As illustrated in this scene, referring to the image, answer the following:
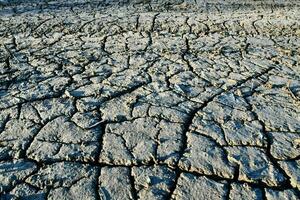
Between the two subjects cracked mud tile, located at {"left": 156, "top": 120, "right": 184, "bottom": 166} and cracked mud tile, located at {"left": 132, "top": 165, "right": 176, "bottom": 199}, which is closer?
cracked mud tile, located at {"left": 132, "top": 165, "right": 176, "bottom": 199}

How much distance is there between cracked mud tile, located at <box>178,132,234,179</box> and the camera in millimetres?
1914

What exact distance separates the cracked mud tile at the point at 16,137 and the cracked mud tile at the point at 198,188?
920 mm

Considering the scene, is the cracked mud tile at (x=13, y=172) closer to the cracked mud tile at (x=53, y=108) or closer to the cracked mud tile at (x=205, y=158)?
the cracked mud tile at (x=53, y=108)

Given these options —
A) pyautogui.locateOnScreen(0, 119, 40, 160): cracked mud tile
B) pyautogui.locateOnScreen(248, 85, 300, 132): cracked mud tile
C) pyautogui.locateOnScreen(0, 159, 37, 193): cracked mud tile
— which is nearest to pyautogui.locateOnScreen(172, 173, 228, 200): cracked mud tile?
pyautogui.locateOnScreen(248, 85, 300, 132): cracked mud tile

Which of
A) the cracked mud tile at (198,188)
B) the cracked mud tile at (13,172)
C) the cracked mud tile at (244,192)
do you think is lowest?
the cracked mud tile at (13,172)

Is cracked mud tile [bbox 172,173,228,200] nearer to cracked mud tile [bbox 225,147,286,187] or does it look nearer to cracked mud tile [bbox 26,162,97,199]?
cracked mud tile [bbox 225,147,286,187]

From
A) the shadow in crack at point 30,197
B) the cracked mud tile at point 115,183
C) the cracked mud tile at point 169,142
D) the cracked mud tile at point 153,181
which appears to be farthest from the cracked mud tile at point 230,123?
the shadow in crack at point 30,197

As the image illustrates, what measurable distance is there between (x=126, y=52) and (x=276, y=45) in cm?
146

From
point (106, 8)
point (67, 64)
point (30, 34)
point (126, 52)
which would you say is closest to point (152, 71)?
point (126, 52)

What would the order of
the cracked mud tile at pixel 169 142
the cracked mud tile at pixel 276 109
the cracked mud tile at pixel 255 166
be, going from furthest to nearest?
the cracked mud tile at pixel 276 109
the cracked mud tile at pixel 169 142
the cracked mud tile at pixel 255 166

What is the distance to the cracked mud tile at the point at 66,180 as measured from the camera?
1785 mm

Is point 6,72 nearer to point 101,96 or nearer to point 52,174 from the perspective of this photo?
point 101,96

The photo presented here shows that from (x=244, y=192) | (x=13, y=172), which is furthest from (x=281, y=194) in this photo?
(x=13, y=172)

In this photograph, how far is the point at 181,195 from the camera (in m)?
1.77
